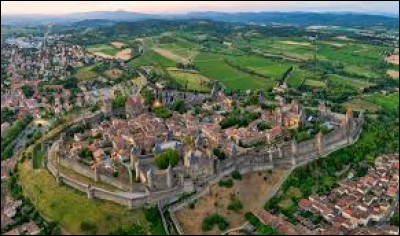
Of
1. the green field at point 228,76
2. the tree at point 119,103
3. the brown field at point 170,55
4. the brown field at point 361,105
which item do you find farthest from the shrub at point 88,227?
the brown field at point 170,55

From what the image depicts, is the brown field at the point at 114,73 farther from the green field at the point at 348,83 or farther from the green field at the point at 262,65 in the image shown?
the green field at the point at 348,83

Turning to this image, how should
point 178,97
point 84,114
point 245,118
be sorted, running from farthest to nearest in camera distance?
point 178,97, point 84,114, point 245,118

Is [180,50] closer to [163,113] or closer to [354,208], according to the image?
[163,113]

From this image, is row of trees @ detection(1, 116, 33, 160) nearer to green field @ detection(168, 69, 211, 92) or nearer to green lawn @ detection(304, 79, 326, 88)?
green field @ detection(168, 69, 211, 92)

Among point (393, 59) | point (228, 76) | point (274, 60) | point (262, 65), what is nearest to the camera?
point (393, 59)

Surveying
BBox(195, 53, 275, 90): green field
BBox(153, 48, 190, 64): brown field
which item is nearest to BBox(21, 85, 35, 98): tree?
BBox(195, 53, 275, 90): green field

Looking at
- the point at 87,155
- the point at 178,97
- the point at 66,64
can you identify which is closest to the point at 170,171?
the point at 87,155

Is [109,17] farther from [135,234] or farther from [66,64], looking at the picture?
[135,234]

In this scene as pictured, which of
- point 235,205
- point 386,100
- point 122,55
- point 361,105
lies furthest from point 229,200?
point 122,55
